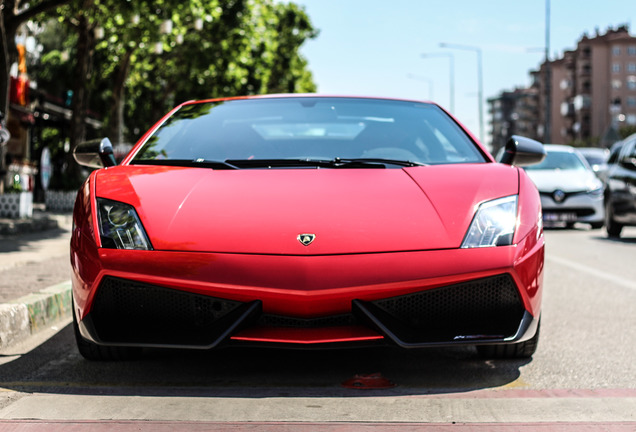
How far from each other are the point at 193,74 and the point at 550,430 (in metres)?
33.9

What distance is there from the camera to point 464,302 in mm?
3797

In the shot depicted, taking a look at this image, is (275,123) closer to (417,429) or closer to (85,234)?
(85,234)

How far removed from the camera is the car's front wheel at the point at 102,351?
4.36 meters

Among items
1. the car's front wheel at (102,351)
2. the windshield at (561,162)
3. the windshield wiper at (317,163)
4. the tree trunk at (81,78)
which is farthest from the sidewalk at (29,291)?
the tree trunk at (81,78)

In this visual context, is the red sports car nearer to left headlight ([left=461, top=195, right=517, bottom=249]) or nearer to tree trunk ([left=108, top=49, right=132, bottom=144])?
left headlight ([left=461, top=195, right=517, bottom=249])

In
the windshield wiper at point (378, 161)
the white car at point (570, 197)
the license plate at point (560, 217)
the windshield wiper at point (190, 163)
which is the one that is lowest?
the license plate at point (560, 217)

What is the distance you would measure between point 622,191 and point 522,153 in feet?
31.3

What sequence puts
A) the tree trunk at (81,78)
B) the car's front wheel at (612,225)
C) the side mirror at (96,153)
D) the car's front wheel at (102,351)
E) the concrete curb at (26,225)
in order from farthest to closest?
the tree trunk at (81,78)
the car's front wheel at (612,225)
the concrete curb at (26,225)
the side mirror at (96,153)
the car's front wheel at (102,351)

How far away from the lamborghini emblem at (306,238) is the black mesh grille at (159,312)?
1.13 ft

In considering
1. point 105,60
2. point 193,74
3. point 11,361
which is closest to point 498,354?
point 11,361

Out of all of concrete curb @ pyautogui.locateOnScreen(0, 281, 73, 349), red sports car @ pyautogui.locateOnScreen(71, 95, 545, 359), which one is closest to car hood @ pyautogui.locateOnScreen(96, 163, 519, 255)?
red sports car @ pyautogui.locateOnScreen(71, 95, 545, 359)

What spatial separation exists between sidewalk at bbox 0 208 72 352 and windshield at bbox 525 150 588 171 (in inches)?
329

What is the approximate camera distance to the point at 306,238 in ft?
Answer: 12.5

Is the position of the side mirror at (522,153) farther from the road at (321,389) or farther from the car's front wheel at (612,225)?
the car's front wheel at (612,225)
